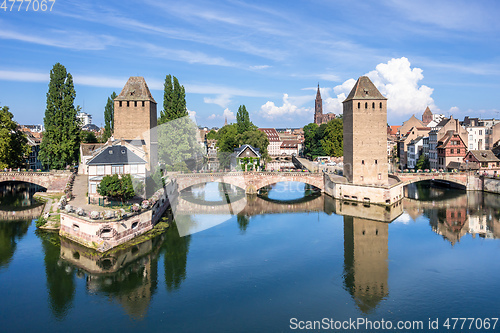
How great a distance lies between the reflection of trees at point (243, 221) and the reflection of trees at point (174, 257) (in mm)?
5832

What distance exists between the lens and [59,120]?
52625mm

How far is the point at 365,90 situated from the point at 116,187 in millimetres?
30827

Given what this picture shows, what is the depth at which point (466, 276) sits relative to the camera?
82.8 feet

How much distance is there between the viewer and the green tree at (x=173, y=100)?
55.2 metres

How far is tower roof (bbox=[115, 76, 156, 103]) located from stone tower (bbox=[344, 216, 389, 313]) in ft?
91.9

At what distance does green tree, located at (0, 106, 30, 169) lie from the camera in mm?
53844

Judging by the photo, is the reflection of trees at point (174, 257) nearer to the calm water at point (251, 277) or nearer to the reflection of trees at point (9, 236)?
the calm water at point (251, 277)

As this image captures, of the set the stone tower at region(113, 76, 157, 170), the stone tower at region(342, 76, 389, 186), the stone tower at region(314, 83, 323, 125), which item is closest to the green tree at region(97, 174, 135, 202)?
the stone tower at region(113, 76, 157, 170)

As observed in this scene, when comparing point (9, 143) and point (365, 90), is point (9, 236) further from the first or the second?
point (365, 90)

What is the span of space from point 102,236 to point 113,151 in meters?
12.6

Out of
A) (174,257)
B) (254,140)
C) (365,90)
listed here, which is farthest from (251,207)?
(254,140)

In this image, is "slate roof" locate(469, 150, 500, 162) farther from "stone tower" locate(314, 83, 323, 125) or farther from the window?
"stone tower" locate(314, 83, 323, 125)

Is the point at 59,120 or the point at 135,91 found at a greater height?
the point at 135,91

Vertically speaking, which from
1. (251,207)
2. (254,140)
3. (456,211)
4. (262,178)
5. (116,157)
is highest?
(254,140)
